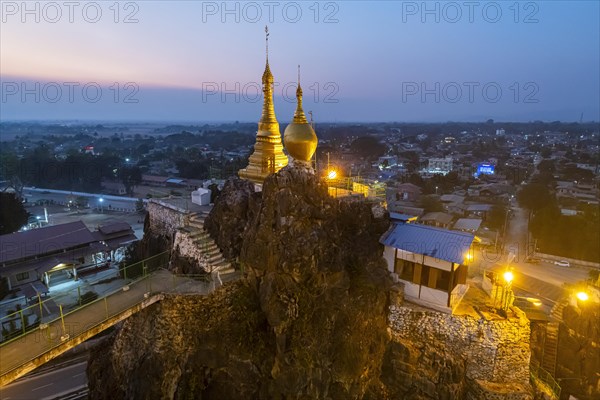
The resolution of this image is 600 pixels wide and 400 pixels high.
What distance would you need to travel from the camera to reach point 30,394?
18.6m

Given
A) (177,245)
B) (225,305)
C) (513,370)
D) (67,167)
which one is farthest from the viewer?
(67,167)

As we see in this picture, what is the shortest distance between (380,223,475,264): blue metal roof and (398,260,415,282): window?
0.73 m

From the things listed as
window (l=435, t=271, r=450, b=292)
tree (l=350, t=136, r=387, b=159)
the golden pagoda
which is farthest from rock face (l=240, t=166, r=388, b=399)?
tree (l=350, t=136, r=387, b=159)

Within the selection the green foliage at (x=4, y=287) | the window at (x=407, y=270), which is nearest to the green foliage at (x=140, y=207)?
the green foliage at (x=4, y=287)

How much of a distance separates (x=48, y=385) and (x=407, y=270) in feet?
67.3

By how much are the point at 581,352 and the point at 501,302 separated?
1015 centimetres

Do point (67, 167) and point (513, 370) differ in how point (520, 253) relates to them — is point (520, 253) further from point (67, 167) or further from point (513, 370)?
point (67, 167)

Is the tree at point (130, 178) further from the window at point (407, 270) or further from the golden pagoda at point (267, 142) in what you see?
the window at point (407, 270)

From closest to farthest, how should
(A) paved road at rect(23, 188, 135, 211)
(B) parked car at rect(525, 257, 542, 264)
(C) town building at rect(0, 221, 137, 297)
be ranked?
(C) town building at rect(0, 221, 137, 297) → (B) parked car at rect(525, 257, 542, 264) → (A) paved road at rect(23, 188, 135, 211)

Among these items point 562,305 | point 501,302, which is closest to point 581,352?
point 562,305

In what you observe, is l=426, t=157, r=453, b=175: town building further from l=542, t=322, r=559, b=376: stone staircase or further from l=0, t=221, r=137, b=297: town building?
l=0, t=221, r=137, b=297: town building

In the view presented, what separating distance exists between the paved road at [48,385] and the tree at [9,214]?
2098cm

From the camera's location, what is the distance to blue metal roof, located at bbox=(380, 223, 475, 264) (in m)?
14.0

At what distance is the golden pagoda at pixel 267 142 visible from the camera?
2184 centimetres
